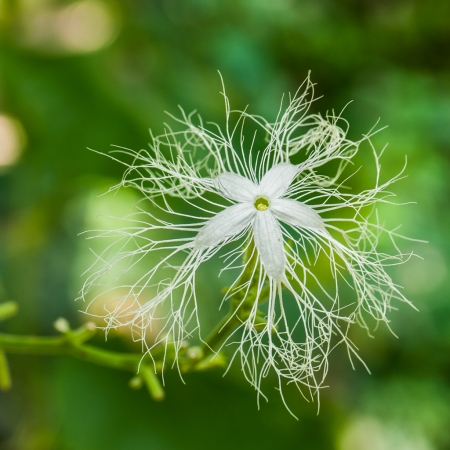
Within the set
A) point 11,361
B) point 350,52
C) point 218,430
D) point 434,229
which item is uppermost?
point 350,52

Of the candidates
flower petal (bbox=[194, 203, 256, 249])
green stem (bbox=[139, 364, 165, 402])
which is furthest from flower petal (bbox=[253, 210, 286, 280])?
green stem (bbox=[139, 364, 165, 402])

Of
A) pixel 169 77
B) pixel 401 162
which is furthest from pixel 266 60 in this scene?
pixel 401 162

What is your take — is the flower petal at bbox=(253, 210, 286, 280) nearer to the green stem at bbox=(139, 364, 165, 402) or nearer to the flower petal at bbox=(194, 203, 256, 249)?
the flower petal at bbox=(194, 203, 256, 249)

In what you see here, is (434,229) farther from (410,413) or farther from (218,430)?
(218,430)

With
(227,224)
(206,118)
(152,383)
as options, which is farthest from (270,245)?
(206,118)

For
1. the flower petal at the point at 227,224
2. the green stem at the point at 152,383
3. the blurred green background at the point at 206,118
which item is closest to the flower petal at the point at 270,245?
the flower petal at the point at 227,224

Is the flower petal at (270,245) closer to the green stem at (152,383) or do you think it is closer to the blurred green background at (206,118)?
the green stem at (152,383)

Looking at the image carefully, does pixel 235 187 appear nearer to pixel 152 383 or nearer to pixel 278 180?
pixel 278 180
